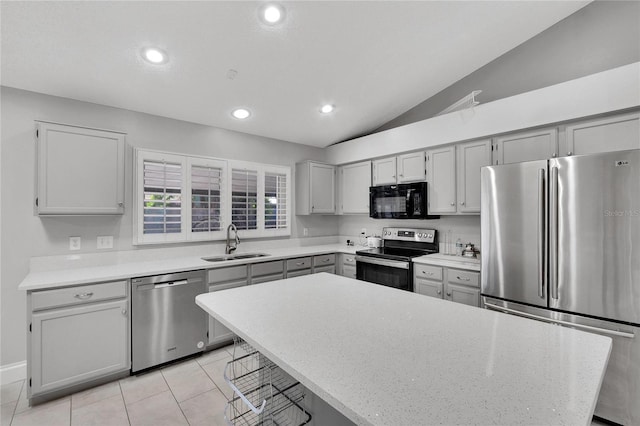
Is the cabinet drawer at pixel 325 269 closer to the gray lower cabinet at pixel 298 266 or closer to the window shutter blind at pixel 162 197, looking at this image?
the gray lower cabinet at pixel 298 266

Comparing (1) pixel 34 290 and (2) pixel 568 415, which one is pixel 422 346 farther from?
(1) pixel 34 290

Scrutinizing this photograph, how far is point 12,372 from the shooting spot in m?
2.49

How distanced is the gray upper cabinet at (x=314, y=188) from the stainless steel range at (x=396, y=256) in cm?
95

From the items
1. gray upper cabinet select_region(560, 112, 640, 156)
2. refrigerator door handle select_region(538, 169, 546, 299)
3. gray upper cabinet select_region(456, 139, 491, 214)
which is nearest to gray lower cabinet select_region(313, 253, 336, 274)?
gray upper cabinet select_region(456, 139, 491, 214)

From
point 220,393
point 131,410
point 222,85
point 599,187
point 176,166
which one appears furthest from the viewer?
point 176,166

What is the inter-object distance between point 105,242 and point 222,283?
1179 mm

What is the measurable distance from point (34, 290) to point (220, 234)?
5.69 feet

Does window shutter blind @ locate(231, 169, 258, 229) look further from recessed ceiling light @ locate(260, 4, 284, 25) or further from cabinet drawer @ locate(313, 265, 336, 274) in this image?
recessed ceiling light @ locate(260, 4, 284, 25)

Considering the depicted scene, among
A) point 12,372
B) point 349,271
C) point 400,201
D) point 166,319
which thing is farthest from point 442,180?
point 12,372

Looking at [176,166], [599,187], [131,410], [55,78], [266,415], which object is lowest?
[131,410]

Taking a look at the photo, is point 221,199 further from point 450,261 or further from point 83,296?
point 450,261

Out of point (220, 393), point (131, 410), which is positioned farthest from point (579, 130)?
point (131, 410)

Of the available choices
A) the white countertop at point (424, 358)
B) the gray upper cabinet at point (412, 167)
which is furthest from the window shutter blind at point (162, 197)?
the gray upper cabinet at point (412, 167)

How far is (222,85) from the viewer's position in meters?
2.91
